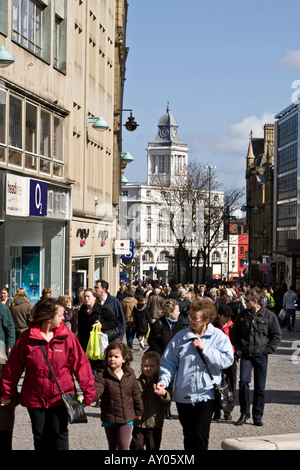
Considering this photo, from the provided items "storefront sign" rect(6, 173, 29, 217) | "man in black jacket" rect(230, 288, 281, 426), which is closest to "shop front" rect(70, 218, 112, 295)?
"storefront sign" rect(6, 173, 29, 217)

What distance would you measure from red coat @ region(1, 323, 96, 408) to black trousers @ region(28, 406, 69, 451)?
2.7 inches

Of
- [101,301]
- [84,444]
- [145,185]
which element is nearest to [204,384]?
[84,444]

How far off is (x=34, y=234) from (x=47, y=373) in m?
19.2

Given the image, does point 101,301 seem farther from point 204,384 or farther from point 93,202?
point 93,202

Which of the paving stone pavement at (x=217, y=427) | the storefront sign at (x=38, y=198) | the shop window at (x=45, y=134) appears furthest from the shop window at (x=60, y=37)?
the paving stone pavement at (x=217, y=427)

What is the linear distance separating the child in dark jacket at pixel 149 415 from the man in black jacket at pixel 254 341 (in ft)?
11.7

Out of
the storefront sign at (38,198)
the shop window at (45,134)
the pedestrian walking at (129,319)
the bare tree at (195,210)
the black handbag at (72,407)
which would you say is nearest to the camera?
the black handbag at (72,407)

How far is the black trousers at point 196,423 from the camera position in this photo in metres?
7.95

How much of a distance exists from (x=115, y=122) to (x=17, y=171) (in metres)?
22.7

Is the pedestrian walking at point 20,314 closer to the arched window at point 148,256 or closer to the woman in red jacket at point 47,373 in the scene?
the woman in red jacket at point 47,373

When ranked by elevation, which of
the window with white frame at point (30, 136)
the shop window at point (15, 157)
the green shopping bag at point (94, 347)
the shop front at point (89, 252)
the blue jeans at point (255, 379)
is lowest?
the blue jeans at point (255, 379)

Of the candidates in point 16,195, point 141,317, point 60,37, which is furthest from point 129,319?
point 60,37

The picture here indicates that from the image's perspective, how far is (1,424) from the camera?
8.42m

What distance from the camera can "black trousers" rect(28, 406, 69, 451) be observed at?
7.77m
